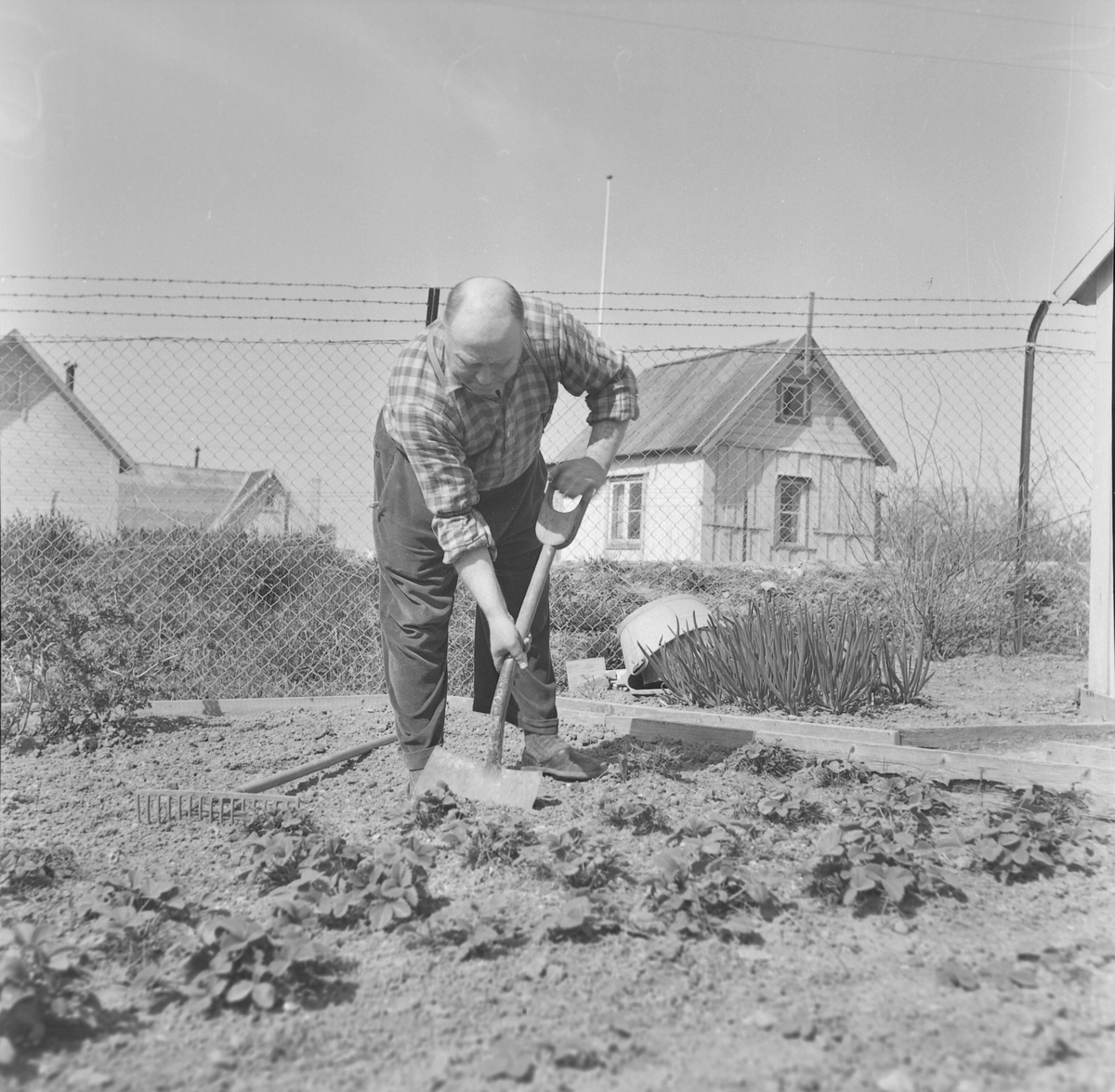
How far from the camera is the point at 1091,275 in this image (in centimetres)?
448

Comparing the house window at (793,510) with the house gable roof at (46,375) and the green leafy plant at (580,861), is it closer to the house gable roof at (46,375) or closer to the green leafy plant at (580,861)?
the house gable roof at (46,375)

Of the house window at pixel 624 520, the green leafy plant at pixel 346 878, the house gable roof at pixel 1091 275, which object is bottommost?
the green leafy plant at pixel 346 878

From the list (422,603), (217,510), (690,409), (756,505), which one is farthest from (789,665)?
(756,505)

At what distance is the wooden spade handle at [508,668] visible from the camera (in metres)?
2.79

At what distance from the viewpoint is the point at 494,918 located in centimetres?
192

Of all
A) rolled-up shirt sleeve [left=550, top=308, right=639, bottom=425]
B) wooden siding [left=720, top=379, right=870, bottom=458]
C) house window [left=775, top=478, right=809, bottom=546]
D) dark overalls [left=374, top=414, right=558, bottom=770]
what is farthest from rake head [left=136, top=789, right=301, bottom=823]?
house window [left=775, top=478, right=809, bottom=546]

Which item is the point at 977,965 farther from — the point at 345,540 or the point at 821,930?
the point at 345,540

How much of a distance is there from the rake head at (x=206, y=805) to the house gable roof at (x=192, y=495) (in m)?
3.49

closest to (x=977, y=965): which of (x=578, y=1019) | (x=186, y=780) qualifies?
(x=578, y=1019)

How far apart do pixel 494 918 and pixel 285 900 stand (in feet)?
1.37

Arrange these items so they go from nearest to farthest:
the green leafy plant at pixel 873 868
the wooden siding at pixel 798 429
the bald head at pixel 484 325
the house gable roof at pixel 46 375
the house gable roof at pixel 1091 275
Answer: the green leafy plant at pixel 873 868
the bald head at pixel 484 325
the house gable roof at pixel 1091 275
the house gable roof at pixel 46 375
the wooden siding at pixel 798 429

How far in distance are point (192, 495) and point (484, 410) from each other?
7.53 metres

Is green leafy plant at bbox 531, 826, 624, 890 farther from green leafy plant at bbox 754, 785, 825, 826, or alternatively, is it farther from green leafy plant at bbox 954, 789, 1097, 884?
green leafy plant at bbox 954, 789, 1097, 884

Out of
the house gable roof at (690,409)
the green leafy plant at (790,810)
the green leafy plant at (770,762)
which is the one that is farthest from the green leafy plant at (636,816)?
the house gable roof at (690,409)
